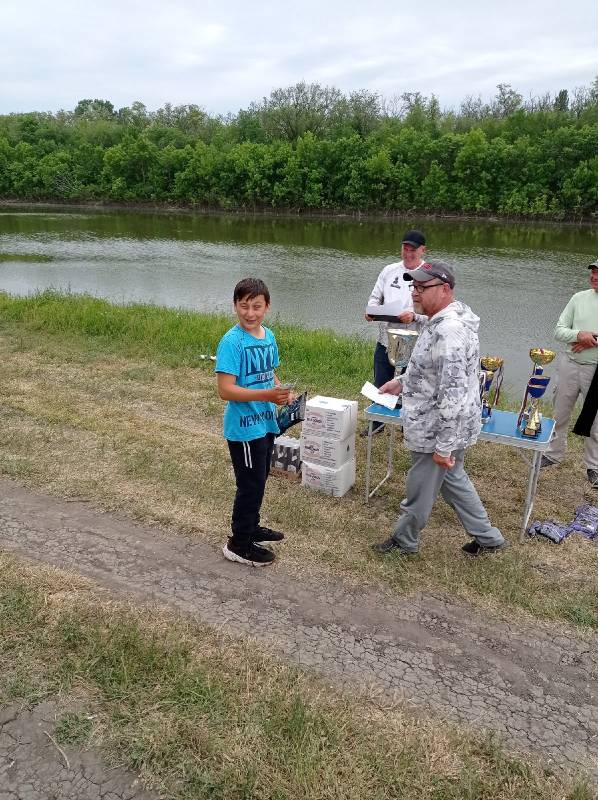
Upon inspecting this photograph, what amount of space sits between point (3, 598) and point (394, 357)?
120 inches

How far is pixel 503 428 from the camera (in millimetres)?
3775

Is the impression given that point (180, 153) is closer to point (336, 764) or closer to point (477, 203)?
point (477, 203)

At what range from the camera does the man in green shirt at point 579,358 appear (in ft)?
14.4

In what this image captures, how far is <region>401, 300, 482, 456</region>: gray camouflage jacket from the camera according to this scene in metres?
3.00

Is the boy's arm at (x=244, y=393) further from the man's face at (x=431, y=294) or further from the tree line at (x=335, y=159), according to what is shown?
the tree line at (x=335, y=159)

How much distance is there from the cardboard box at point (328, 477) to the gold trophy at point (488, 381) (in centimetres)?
107

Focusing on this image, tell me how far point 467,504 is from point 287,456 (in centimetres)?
155

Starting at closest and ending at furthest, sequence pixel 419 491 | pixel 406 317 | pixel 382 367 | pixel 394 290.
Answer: pixel 419 491 → pixel 406 317 → pixel 394 290 → pixel 382 367

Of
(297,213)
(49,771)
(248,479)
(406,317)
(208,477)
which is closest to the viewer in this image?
(49,771)

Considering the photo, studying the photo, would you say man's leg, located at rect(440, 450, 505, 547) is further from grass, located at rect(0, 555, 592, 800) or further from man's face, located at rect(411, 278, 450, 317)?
grass, located at rect(0, 555, 592, 800)

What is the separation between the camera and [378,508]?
4191 mm

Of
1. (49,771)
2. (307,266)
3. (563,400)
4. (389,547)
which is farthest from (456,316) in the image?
(307,266)

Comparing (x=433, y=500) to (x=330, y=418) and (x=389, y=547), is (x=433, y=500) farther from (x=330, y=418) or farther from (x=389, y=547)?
(x=330, y=418)

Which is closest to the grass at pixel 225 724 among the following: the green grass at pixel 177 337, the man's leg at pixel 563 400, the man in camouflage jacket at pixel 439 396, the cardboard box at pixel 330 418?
the man in camouflage jacket at pixel 439 396
